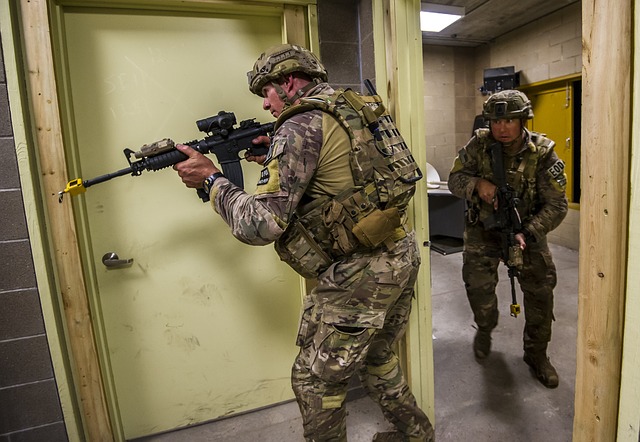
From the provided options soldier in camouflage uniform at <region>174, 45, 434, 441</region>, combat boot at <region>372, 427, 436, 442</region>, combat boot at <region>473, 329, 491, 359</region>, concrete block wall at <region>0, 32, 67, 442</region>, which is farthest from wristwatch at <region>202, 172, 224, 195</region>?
combat boot at <region>473, 329, 491, 359</region>

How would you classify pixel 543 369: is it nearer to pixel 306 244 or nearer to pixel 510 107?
pixel 510 107

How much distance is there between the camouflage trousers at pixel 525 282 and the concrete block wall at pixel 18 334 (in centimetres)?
227

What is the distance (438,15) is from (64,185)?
13.8ft

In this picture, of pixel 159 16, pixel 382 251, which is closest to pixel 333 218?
pixel 382 251

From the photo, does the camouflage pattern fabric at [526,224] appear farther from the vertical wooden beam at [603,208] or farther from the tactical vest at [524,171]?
the vertical wooden beam at [603,208]

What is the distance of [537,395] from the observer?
2.14m

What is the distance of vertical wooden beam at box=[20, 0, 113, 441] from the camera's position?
1468mm

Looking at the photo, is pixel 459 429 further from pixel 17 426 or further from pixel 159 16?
pixel 159 16

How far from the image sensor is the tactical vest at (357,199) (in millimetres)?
1316

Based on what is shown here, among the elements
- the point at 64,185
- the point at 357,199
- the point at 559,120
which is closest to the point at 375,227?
the point at 357,199

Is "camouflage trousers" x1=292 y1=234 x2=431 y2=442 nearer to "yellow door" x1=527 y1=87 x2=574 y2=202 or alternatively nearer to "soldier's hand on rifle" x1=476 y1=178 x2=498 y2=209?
"soldier's hand on rifle" x1=476 y1=178 x2=498 y2=209

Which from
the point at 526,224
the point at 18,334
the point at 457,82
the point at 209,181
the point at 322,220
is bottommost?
the point at 18,334

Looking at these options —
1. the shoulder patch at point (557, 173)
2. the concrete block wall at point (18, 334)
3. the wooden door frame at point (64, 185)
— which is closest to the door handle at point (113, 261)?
the wooden door frame at point (64, 185)

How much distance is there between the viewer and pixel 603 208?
2.89ft
